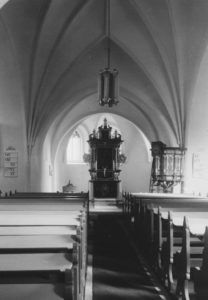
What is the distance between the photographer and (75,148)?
26.2 m

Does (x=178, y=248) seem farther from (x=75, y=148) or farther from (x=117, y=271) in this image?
(x=75, y=148)

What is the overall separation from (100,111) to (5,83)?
780cm

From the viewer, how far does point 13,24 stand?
10.9 metres

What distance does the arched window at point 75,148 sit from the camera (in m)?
26.1

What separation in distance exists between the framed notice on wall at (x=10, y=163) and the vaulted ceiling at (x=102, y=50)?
0.86 meters

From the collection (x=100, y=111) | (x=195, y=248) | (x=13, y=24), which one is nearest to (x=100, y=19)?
(x=13, y=24)

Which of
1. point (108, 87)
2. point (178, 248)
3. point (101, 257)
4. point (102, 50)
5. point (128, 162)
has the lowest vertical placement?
point (101, 257)

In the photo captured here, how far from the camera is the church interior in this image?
5.67m

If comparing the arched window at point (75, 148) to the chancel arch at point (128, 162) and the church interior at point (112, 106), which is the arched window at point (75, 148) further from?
the church interior at point (112, 106)

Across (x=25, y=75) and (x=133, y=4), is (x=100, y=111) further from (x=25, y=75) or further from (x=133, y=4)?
(x=133, y=4)

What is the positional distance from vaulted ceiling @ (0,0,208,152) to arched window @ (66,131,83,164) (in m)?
9.17

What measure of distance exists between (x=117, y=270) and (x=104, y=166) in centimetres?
1325

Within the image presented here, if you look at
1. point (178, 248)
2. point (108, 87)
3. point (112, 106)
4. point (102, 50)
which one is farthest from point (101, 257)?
point (102, 50)

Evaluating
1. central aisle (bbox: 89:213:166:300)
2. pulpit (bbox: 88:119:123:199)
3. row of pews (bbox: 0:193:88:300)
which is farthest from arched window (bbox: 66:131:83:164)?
row of pews (bbox: 0:193:88:300)
